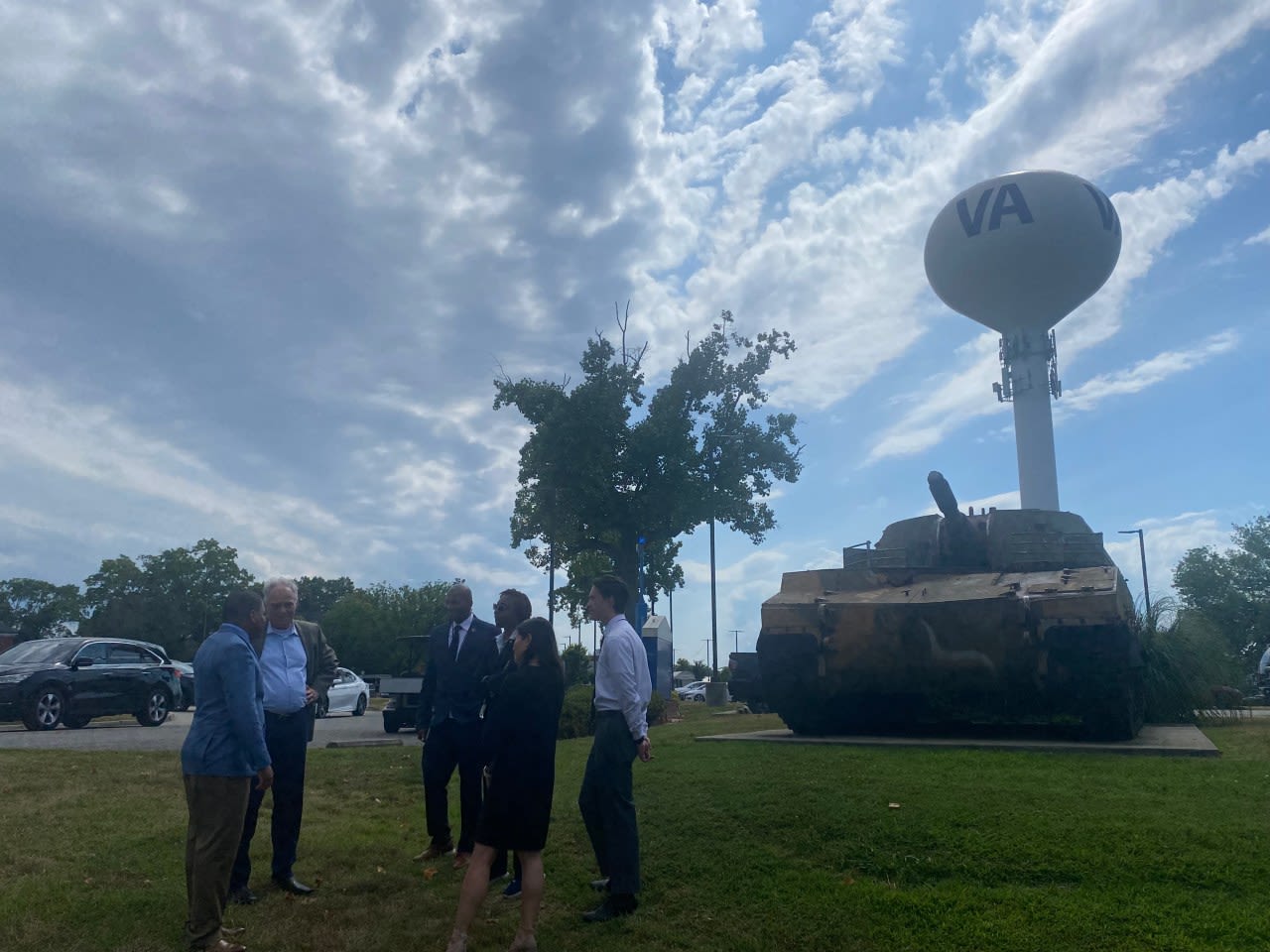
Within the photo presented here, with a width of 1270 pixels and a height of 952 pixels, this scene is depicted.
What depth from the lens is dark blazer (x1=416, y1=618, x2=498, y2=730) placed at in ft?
22.1

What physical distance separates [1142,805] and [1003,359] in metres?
27.4

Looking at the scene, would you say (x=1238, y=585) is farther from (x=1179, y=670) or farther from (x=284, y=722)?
(x=284, y=722)

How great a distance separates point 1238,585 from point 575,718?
153 ft

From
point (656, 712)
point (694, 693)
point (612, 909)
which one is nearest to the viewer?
point (612, 909)

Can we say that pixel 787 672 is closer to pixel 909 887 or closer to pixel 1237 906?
pixel 909 887

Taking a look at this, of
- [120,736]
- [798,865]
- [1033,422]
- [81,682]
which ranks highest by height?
[1033,422]

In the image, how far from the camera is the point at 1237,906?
4930mm

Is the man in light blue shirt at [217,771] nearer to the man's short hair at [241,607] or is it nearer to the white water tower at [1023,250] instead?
the man's short hair at [241,607]

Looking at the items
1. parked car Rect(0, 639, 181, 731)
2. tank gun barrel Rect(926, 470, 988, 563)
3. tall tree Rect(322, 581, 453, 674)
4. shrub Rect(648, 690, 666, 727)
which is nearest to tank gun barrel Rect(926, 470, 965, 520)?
tank gun barrel Rect(926, 470, 988, 563)

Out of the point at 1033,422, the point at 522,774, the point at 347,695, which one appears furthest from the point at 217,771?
the point at 1033,422

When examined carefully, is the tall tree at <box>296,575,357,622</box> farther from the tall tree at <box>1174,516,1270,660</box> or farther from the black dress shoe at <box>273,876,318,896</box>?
the black dress shoe at <box>273,876,318,896</box>

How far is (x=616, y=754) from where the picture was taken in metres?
5.67

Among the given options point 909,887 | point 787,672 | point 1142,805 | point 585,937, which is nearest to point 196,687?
point 585,937

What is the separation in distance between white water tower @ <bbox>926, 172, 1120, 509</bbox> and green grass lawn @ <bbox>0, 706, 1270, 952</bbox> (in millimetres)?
20708
